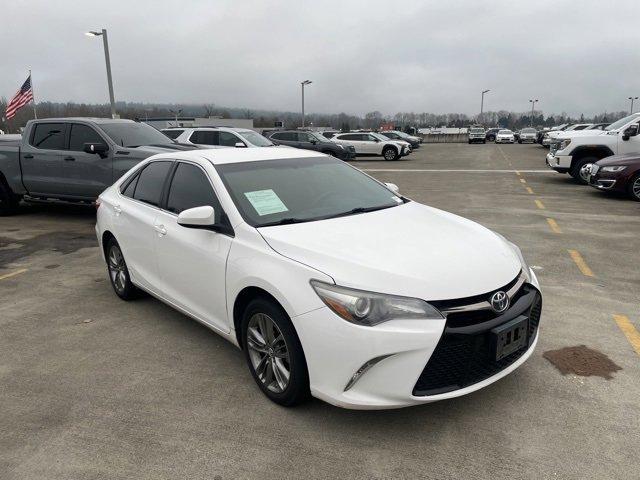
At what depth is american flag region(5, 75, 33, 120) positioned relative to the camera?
24.7 meters

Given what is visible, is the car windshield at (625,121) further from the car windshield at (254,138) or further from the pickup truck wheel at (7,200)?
the pickup truck wheel at (7,200)

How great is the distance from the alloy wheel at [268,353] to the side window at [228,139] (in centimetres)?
1164

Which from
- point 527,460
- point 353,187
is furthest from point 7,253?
point 527,460

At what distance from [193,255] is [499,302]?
2154 mm

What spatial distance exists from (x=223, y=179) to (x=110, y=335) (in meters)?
1.79

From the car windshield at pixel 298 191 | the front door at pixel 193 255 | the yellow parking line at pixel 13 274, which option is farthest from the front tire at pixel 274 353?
the yellow parking line at pixel 13 274

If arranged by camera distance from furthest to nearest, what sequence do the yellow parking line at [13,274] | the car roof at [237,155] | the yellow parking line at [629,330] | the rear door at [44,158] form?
the rear door at [44,158], the yellow parking line at [13,274], the car roof at [237,155], the yellow parking line at [629,330]

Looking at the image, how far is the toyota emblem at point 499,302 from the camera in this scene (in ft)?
9.27

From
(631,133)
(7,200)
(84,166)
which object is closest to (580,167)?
(631,133)

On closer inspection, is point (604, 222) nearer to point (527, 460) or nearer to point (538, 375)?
point (538, 375)

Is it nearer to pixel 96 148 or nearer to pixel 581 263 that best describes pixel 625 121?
pixel 581 263

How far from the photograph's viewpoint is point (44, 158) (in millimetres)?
9500

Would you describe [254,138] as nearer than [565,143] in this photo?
No

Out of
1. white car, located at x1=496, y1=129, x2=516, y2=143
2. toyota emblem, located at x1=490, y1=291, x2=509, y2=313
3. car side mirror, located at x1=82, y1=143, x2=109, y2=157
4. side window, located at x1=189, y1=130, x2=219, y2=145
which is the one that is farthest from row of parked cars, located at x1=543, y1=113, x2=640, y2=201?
white car, located at x1=496, y1=129, x2=516, y2=143
